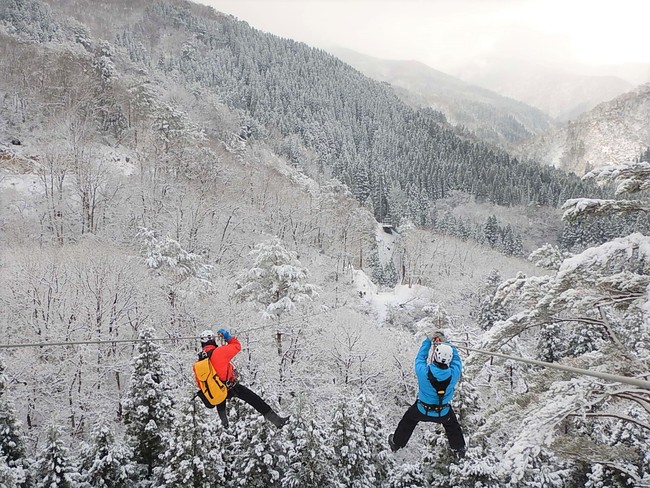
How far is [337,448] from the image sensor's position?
1794 centimetres

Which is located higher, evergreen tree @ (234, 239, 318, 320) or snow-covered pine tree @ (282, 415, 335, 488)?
evergreen tree @ (234, 239, 318, 320)

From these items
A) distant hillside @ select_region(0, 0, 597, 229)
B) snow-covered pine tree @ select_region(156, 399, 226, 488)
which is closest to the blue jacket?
snow-covered pine tree @ select_region(156, 399, 226, 488)

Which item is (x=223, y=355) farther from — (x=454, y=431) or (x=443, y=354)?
(x=454, y=431)

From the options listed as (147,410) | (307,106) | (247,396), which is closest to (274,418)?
(247,396)

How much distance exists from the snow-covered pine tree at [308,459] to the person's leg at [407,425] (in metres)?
10.5

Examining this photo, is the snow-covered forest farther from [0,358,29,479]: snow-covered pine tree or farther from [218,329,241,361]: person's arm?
[218,329,241,361]: person's arm

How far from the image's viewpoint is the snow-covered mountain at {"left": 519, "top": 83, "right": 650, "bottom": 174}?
174m

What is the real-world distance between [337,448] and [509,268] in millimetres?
55581

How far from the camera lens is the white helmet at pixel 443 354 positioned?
5758 millimetres

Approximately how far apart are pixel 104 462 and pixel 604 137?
208728 mm

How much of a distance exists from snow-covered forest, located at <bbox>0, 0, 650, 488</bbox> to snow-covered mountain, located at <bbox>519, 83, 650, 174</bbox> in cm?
11291

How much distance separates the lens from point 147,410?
17.2m

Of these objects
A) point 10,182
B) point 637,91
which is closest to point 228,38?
point 10,182

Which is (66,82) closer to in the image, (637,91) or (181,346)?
(181,346)
